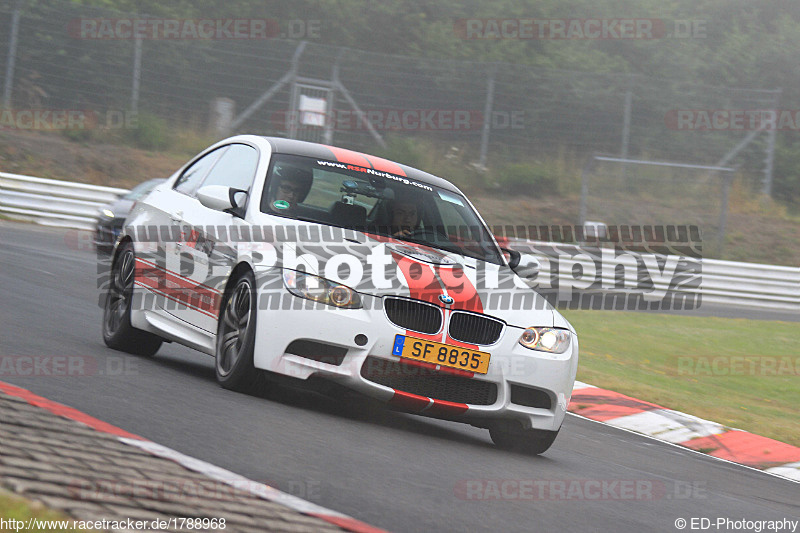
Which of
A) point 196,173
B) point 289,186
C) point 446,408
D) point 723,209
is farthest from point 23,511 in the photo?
point 723,209

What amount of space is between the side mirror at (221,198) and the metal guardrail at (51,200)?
1453 centimetres

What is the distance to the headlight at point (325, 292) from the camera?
6.12 m

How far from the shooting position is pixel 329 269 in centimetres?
622

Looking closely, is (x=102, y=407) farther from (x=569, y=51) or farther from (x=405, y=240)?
(x=569, y=51)

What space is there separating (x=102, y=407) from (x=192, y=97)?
18.4 metres

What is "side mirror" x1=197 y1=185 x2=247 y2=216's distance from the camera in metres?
6.84

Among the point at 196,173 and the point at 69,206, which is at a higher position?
the point at 196,173

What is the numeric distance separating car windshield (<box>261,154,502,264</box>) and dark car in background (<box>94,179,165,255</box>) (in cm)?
959

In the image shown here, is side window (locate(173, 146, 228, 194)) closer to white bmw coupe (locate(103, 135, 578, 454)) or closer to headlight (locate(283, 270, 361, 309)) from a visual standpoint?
white bmw coupe (locate(103, 135, 578, 454))

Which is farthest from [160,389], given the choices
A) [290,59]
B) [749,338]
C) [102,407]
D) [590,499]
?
[290,59]

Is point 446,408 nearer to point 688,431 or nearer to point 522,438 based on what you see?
point 522,438

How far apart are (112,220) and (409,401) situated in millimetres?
11376

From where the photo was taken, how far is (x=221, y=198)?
22.4ft

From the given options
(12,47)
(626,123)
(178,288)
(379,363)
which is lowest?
(379,363)
